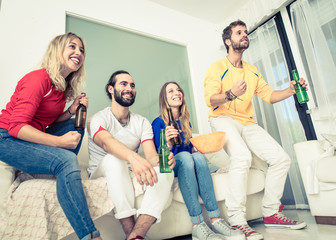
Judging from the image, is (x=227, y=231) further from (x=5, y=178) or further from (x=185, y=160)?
(x=5, y=178)

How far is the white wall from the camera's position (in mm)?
2113

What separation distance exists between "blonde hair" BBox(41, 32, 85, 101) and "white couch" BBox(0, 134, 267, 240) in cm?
54

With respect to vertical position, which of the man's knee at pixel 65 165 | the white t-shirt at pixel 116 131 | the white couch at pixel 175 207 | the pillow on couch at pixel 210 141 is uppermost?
the white t-shirt at pixel 116 131

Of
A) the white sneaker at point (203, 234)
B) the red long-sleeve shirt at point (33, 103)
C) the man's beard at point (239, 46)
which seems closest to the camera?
the red long-sleeve shirt at point (33, 103)

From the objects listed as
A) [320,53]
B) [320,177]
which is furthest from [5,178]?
[320,53]

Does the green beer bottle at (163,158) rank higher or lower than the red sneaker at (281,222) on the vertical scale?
higher

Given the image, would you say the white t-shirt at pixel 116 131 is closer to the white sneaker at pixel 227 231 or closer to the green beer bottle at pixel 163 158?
the green beer bottle at pixel 163 158

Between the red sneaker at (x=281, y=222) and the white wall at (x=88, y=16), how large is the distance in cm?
156

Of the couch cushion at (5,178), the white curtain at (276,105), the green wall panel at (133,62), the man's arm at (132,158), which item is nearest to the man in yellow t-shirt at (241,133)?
the man's arm at (132,158)

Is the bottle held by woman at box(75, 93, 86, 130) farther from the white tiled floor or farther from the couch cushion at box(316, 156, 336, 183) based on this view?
the couch cushion at box(316, 156, 336, 183)

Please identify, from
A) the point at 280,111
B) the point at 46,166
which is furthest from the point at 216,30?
the point at 46,166

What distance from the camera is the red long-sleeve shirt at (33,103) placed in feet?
3.69

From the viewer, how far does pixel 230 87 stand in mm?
1958

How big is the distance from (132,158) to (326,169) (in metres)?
1.26
